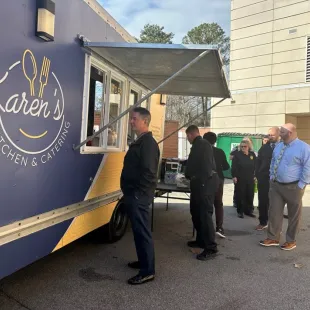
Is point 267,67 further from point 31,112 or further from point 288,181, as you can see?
point 31,112

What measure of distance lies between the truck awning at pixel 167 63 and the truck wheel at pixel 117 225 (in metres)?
1.83

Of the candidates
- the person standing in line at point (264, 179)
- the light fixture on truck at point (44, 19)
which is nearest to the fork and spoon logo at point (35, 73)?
the light fixture on truck at point (44, 19)

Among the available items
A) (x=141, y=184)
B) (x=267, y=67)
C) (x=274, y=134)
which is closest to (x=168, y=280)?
(x=141, y=184)

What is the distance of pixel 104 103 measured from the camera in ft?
14.1

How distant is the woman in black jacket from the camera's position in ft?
24.6

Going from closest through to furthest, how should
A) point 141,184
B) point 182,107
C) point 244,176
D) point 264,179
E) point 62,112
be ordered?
point 62,112 < point 141,184 < point 264,179 < point 244,176 < point 182,107

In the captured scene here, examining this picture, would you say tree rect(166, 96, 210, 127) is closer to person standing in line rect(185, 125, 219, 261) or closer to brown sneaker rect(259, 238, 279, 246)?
brown sneaker rect(259, 238, 279, 246)

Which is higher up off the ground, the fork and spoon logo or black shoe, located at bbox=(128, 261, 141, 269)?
the fork and spoon logo

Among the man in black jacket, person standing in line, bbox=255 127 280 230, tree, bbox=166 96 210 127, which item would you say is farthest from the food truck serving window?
tree, bbox=166 96 210 127

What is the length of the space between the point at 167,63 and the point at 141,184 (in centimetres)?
149

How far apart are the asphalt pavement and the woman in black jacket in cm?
202

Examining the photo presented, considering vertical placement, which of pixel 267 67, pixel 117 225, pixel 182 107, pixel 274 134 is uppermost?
pixel 182 107

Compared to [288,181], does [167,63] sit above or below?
above

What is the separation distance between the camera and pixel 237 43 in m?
19.7
